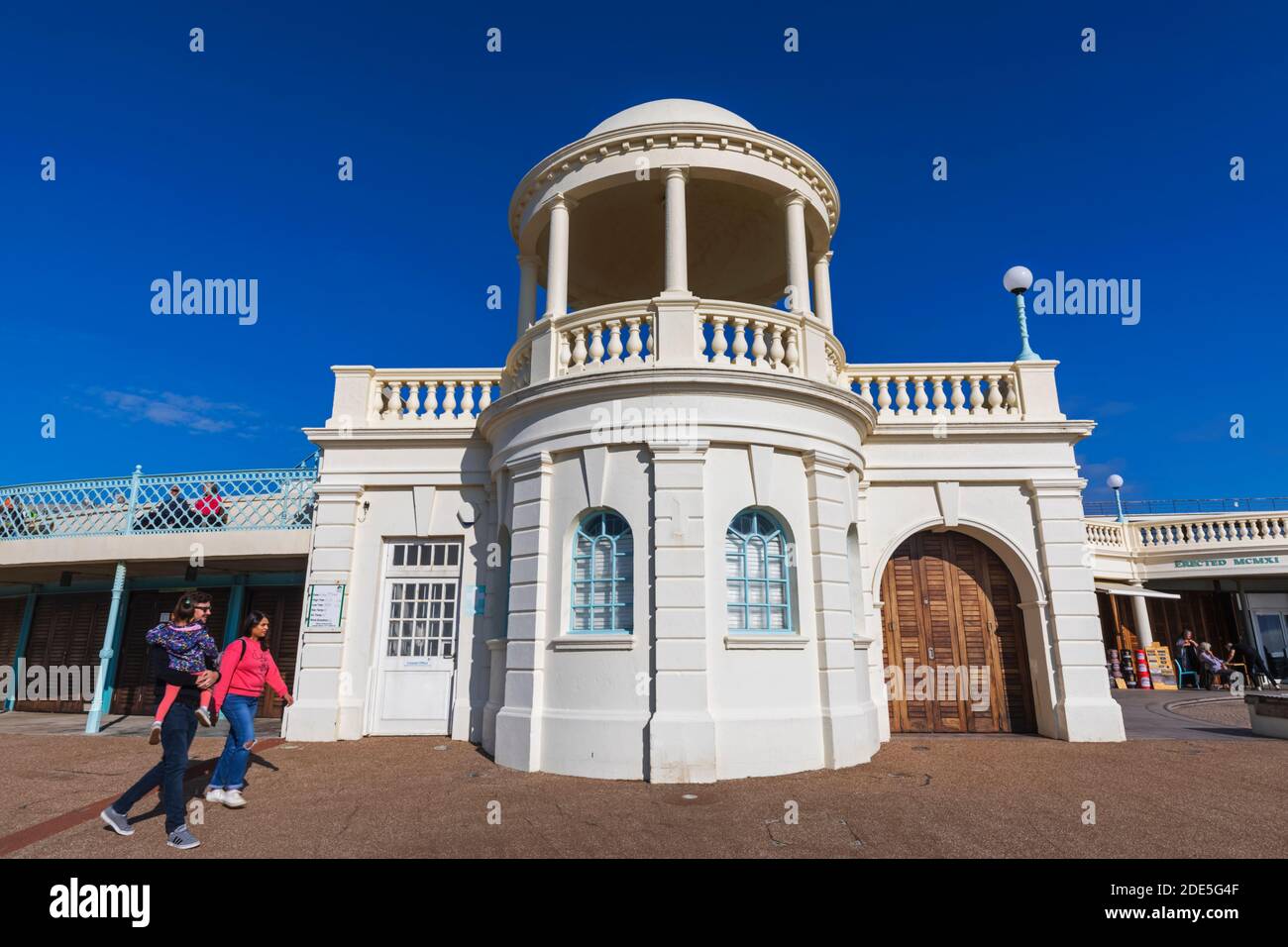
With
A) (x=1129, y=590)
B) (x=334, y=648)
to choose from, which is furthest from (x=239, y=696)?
(x=1129, y=590)

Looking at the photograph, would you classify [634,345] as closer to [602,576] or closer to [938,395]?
[602,576]

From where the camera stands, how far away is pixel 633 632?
320 inches

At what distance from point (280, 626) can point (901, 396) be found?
12654mm

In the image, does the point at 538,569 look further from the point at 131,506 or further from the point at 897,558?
the point at 131,506

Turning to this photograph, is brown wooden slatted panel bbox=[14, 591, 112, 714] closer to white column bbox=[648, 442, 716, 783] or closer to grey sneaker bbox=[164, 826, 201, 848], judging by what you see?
grey sneaker bbox=[164, 826, 201, 848]

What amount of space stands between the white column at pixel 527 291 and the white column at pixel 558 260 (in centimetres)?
156

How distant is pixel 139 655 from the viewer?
14328 mm

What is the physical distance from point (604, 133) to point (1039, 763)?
10105mm

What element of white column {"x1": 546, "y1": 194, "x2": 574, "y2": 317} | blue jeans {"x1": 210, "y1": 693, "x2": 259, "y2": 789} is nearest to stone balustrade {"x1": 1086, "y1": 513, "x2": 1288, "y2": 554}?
white column {"x1": 546, "y1": 194, "x2": 574, "y2": 317}

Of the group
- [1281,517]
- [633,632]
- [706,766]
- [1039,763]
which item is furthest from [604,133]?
[1281,517]

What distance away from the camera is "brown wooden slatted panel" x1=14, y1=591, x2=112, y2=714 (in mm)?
14969

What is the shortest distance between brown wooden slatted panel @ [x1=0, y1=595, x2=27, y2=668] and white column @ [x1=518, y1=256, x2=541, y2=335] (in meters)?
14.3

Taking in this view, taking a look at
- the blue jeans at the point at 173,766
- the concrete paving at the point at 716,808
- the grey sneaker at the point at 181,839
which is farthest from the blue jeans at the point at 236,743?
the grey sneaker at the point at 181,839

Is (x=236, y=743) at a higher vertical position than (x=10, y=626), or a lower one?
lower
